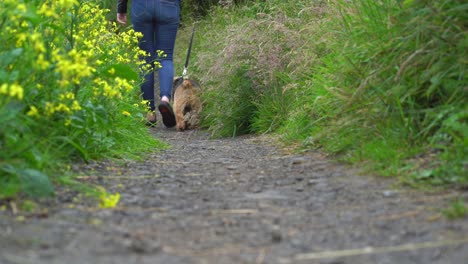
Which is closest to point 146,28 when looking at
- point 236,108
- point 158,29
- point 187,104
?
point 158,29

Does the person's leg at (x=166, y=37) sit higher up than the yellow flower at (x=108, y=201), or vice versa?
the person's leg at (x=166, y=37)

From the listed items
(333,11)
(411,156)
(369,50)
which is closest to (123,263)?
(411,156)

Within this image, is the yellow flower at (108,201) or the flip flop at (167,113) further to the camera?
the flip flop at (167,113)

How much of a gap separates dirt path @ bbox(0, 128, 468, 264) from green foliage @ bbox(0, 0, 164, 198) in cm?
17

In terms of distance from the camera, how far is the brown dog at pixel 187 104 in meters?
8.13

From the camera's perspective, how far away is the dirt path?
6.51 ft

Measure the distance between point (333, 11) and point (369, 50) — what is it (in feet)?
4.27

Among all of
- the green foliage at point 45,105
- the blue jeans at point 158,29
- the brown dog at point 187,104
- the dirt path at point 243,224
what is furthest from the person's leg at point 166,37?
the dirt path at point 243,224

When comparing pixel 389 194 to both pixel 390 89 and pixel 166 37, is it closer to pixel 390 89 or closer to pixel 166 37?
pixel 390 89

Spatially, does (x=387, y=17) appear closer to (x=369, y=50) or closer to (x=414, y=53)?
(x=369, y=50)

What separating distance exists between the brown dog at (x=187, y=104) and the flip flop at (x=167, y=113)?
1.53 ft

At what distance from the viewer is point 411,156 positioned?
3279mm

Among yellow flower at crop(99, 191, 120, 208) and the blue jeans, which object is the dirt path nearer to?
yellow flower at crop(99, 191, 120, 208)

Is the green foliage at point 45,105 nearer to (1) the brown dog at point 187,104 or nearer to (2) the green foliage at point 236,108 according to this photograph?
(2) the green foliage at point 236,108
